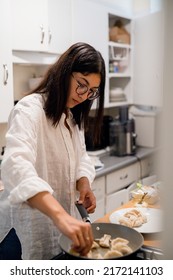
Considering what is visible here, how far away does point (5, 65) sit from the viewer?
1756 millimetres

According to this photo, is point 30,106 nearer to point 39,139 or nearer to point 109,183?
point 39,139

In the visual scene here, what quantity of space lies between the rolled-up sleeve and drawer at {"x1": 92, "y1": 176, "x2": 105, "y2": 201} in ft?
3.89

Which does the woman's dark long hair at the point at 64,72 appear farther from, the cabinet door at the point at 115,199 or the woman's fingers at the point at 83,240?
the cabinet door at the point at 115,199

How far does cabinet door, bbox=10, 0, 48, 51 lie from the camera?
1.81 meters

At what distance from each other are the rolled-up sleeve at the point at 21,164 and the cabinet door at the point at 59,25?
46.5 inches

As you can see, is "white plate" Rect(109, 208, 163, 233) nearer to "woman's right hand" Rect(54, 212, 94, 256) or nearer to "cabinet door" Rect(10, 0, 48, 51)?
"woman's right hand" Rect(54, 212, 94, 256)

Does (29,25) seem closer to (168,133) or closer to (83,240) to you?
(83,240)

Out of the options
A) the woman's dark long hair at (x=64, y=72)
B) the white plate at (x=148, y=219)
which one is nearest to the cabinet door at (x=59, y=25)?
the woman's dark long hair at (x=64, y=72)

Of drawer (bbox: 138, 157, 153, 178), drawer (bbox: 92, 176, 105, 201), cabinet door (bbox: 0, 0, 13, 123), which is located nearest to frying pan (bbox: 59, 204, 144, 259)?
cabinet door (bbox: 0, 0, 13, 123)

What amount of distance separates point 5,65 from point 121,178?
115cm

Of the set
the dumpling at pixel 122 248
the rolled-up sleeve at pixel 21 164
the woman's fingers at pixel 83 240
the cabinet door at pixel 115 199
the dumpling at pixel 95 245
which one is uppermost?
the rolled-up sleeve at pixel 21 164

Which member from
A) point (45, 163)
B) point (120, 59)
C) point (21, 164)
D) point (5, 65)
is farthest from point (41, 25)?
point (21, 164)

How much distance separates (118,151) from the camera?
8.38 feet

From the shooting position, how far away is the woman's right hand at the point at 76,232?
729mm
